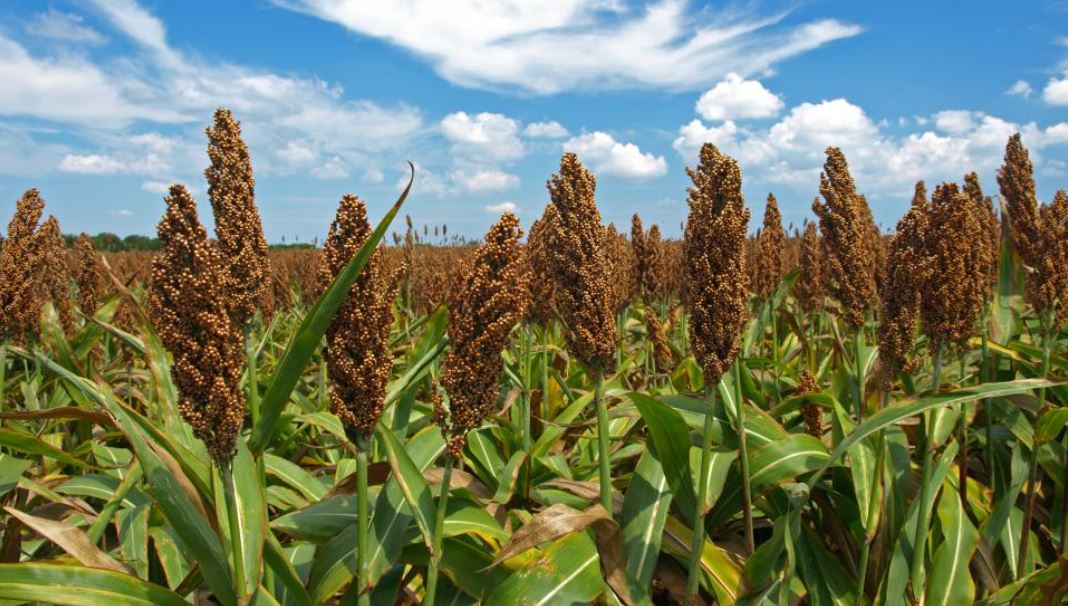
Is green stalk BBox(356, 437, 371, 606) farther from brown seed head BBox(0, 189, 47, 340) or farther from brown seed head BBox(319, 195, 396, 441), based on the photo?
brown seed head BBox(0, 189, 47, 340)

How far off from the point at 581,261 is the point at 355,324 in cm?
90

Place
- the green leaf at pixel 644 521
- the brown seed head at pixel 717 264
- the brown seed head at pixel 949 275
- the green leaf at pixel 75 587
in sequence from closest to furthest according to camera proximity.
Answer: the green leaf at pixel 75 587 < the brown seed head at pixel 717 264 < the green leaf at pixel 644 521 < the brown seed head at pixel 949 275

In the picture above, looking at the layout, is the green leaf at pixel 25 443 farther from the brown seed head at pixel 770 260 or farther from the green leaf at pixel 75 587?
the brown seed head at pixel 770 260

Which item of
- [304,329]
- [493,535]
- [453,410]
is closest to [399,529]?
[493,535]

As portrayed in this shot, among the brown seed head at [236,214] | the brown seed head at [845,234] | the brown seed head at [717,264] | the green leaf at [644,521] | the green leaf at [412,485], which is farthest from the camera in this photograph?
the brown seed head at [845,234]

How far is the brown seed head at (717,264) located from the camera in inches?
93.3

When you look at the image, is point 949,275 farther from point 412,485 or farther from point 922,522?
point 412,485

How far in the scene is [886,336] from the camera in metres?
3.00

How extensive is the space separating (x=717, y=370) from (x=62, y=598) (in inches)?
87.8

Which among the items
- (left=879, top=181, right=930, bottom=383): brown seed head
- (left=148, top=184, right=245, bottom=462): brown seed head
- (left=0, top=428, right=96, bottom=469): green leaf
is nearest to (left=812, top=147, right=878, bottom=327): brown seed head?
(left=879, top=181, right=930, bottom=383): brown seed head

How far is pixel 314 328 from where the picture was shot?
175 cm

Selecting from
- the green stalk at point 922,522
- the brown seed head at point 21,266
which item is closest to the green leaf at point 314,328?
the green stalk at point 922,522

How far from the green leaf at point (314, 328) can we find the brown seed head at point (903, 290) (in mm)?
2330

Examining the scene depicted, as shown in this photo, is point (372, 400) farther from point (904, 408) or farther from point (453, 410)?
point (904, 408)
